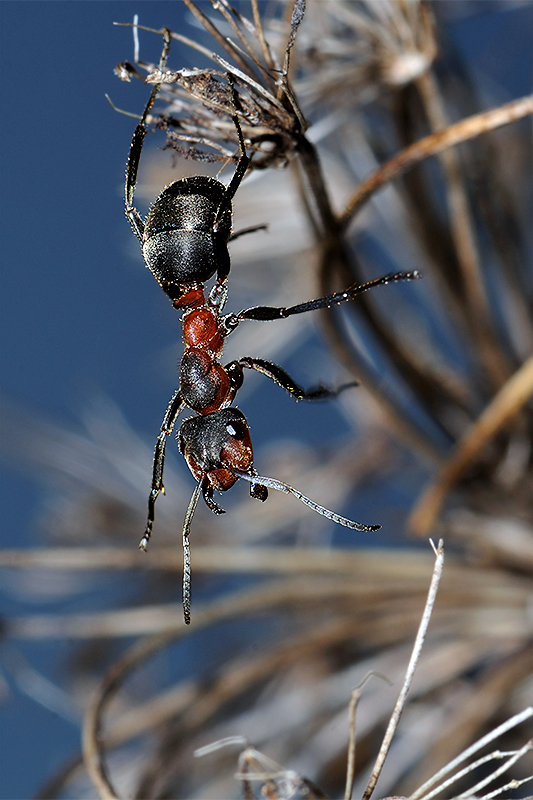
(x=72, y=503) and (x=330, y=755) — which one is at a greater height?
(x=72, y=503)

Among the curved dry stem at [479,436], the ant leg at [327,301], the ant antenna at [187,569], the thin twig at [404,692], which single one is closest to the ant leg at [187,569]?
the ant antenna at [187,569]

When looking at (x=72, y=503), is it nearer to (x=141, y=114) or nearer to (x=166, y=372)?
(x=166, y=372)

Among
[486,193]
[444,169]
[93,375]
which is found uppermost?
[93,375]

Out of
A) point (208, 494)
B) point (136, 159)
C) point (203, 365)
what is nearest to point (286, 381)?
point (203, 365)

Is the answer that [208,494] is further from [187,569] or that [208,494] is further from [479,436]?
[479,436]

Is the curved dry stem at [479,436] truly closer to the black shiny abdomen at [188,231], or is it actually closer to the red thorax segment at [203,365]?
the red thorax segment at [203,365]

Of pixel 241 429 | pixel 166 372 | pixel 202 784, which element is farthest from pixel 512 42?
pixel 202 784
